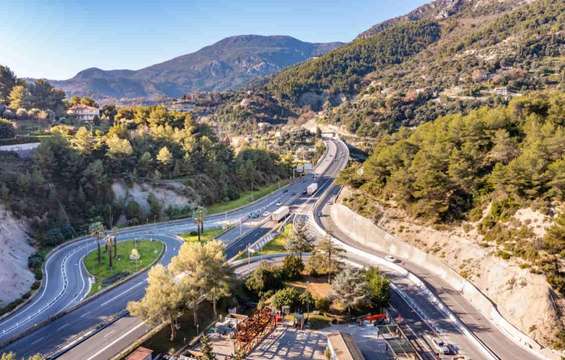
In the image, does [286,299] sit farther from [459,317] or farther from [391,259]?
[391,259]

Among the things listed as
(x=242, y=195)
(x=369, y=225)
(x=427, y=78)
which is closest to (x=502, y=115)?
(x=369, y=225)

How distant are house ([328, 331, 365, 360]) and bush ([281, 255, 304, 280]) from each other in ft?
43.8

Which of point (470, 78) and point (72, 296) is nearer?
point (72, 296)

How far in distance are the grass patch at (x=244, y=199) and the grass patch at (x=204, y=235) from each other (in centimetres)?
1303

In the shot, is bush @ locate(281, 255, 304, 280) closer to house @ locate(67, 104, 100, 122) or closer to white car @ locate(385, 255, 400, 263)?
white car @ locate(385, 255, 400, 263)

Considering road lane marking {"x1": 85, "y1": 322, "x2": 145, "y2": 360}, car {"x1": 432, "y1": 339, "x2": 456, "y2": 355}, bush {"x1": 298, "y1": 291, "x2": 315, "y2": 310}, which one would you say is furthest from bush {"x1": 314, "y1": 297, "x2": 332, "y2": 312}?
road lane marking {"x1": 85, "y1": 322, "x2": 145, "y2": 360}

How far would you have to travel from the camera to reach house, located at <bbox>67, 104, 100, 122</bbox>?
10756 cm

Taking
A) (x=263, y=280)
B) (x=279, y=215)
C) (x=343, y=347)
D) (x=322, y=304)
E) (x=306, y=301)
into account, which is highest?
(x=263, y=280)

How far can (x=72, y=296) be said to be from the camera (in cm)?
4531

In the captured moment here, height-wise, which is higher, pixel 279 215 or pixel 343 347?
pixel 279 215

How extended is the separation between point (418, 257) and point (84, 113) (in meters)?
98.9

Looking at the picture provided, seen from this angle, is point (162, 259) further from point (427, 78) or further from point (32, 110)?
point (427, 78)

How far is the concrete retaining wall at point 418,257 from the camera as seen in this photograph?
35938 mm

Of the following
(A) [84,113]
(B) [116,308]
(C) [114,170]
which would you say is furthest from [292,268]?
(A) [84,113]
